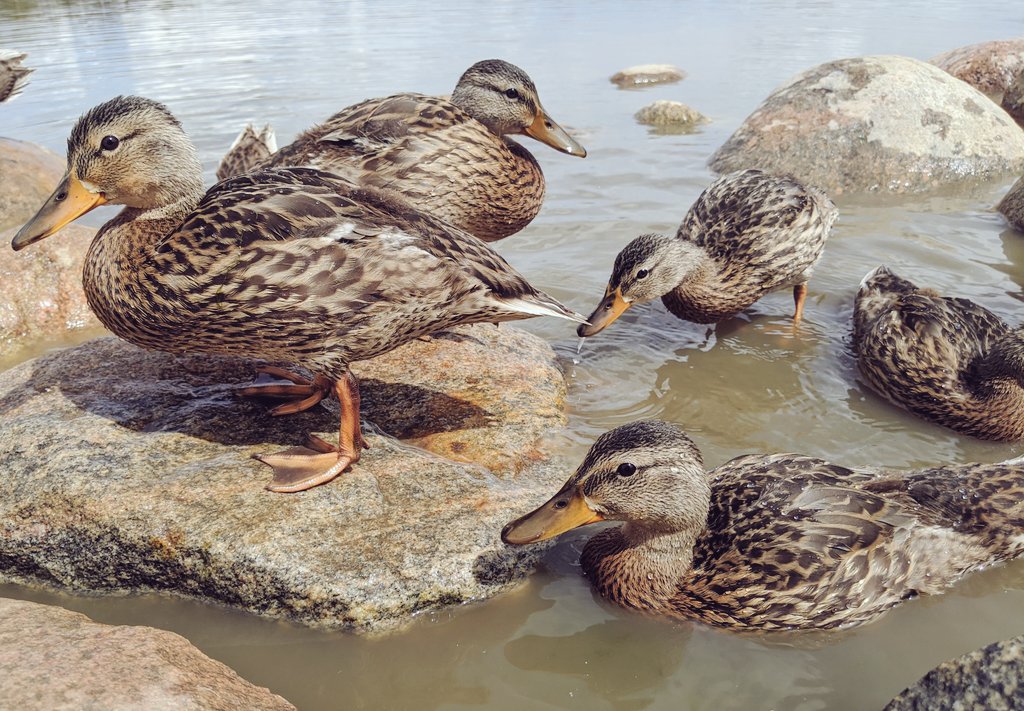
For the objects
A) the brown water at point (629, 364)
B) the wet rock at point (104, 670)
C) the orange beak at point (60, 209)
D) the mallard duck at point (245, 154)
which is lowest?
the brown water at point (629, 364)

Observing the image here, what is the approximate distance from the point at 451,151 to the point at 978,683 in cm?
418

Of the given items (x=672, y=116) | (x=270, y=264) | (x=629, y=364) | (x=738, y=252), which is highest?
(x=270, y=264)

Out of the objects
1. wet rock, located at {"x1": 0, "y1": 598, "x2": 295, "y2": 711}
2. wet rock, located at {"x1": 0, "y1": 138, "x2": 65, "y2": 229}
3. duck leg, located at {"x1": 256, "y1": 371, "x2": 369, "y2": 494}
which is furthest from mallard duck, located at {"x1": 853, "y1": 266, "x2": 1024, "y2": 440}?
wet rock, located at {"x1": 0, "y1": 138, "x2": 65, "y2": 229}

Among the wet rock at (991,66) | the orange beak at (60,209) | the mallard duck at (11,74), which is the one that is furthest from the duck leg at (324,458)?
the wet rock at (991,66)

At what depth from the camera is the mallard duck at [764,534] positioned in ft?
12.1

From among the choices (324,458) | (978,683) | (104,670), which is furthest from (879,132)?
(104,670)

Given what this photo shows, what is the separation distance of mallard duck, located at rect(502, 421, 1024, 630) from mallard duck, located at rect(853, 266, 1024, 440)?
1143mm

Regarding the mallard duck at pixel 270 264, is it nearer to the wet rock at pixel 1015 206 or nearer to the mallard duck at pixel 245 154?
the mallard duck at pixel 245 154

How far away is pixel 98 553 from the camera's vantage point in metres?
3.73

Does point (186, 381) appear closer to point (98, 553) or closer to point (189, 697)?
point (98, 553)

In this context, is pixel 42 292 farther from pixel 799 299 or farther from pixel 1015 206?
pixel 1015 206

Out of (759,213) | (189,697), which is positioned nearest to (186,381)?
(189,697)

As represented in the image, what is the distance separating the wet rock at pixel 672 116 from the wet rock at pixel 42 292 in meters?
8.29

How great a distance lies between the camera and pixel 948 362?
17.7ft
